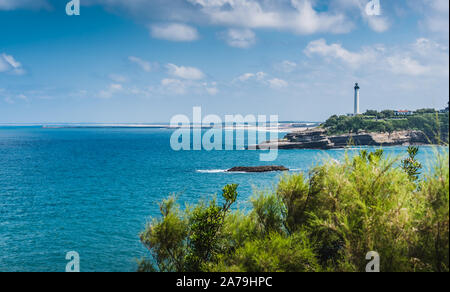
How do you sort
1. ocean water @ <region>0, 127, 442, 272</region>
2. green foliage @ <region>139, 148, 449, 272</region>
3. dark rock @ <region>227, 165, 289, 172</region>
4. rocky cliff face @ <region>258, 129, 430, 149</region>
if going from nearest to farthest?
green foliage @ <region>139, 148, 449, 272</region>
ocean water @ <region>0, 127, 442, 272</region>
dark rock @ <region>227, 165, 289, 172</region>
rocky cliff face @ <region>258, 129, 430, 149</region>

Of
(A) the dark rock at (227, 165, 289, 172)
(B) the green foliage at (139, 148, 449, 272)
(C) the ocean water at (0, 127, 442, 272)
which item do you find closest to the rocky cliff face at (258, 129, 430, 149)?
(C) the ocean water at (0, 127, 442, 272)

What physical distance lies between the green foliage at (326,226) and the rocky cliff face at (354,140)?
84268 mm

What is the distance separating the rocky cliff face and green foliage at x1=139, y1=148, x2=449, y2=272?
84.3 metres

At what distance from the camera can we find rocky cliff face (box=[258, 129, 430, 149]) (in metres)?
94.2

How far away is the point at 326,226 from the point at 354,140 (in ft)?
293

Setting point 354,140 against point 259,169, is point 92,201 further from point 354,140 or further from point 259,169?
point 354,140

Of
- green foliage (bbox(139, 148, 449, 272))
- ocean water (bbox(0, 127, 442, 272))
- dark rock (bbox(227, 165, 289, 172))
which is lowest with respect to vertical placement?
ocean water (bbox(0, 127, 442, 272))

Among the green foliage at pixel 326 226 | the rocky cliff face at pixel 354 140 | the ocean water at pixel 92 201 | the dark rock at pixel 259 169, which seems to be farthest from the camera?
the rocky cliff face at pixel 354 140

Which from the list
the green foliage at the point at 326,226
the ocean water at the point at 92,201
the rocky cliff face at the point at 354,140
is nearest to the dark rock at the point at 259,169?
the ocean water at the point at 92,201

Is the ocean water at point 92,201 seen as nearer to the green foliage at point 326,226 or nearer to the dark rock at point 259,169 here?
the green foliage at point 326,226

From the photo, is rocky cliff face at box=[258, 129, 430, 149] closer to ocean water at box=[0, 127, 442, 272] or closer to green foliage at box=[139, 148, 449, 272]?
ocean water at box=[0, 127, 442, 272]

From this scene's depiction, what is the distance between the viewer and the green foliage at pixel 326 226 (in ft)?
27.2
